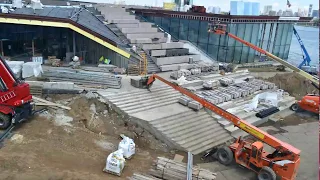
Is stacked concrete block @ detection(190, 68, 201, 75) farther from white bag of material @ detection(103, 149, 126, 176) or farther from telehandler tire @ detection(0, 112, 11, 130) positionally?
telehandler tire @ detection(0, 112, 11, 130)

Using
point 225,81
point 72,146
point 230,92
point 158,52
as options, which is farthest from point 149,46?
point 72,146

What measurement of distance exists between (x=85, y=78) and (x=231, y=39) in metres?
15.7

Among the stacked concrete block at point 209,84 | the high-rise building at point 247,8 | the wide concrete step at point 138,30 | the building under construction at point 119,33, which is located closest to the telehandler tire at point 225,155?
the stacked concrete block at point 209,84

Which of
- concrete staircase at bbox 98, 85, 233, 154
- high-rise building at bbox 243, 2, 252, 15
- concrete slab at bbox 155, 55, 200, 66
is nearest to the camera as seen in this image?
concrete staircase at bbox 98, 85, 233, 154

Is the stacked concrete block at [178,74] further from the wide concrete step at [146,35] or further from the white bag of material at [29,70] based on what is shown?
the white bag of material at [29,70]

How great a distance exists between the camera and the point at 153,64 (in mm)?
25094

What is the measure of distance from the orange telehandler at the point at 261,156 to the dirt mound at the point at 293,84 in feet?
48.3

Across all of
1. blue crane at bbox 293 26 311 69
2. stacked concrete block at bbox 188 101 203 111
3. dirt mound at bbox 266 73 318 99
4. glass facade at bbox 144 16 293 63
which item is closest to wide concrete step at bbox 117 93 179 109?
stacked concrete block at bbox 188 101 203 111

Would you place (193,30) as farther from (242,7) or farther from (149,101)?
(149,101)

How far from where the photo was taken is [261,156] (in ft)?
43.4

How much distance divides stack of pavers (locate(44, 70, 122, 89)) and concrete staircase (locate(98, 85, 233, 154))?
134 centimetres

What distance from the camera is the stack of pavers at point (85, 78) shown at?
19328mm

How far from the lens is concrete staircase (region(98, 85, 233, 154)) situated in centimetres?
1603

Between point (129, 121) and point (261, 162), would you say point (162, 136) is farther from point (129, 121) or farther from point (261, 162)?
point (261, 162)
